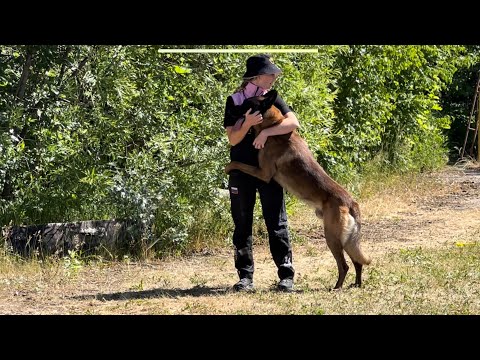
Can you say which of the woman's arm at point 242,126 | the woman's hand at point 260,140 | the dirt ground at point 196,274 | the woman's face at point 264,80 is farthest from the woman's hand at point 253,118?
the dirt ground at point 196,274

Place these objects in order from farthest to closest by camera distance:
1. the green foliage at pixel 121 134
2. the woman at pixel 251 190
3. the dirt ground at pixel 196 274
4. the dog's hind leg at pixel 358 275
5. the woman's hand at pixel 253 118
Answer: the green foliage at pixel 121 134 < the dog's hind leg at pixel 358 275 < the woman at pixel 251 190 < the woman's hand at pixel 253 118 < the dirt ground at pixel 196 274

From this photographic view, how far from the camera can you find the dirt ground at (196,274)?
23.6 feet

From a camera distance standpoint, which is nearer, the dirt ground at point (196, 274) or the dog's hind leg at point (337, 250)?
the dirt ground at point (196, 274)

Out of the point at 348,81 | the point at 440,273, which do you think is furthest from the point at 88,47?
the point at 348,81

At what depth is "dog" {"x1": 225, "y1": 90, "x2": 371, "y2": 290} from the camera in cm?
749

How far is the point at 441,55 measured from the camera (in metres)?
16.3

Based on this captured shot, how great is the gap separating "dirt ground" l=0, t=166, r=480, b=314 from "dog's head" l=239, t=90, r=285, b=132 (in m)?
1.44

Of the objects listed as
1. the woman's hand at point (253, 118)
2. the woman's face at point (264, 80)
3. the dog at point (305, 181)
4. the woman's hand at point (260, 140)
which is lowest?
the dog at point (305, 181)

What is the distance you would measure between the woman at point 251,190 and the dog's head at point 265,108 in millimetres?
53

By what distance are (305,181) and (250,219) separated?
2.01 ft

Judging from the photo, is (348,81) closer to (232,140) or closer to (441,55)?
(441,55)

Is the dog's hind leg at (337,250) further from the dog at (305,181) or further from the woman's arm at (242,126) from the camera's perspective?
the woman's arm at (242,126)

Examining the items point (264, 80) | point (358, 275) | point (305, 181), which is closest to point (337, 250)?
point (358, 275)

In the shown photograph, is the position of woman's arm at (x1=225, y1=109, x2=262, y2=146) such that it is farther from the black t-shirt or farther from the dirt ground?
the dirt ground
